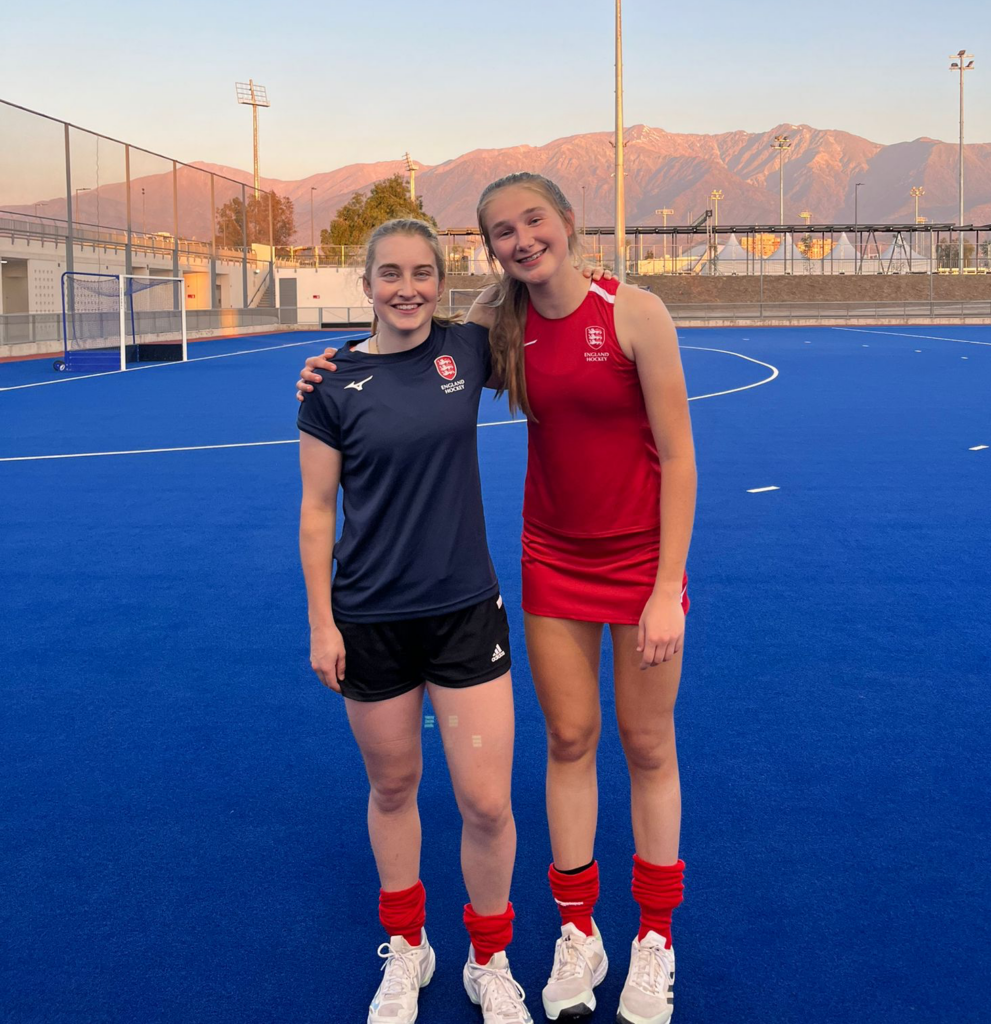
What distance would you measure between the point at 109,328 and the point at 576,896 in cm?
3003

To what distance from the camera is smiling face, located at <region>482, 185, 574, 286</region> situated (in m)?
2.97

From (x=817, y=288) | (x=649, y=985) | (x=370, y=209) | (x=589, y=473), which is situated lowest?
(x=649, y=985)

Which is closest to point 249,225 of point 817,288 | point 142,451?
point 817,288

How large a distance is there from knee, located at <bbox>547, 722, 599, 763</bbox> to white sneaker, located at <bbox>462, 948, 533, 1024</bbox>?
0.55 meters

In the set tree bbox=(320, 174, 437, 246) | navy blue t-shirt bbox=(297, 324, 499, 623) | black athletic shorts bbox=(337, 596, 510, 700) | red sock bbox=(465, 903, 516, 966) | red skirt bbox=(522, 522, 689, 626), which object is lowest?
red sock bbox=(465, 903, 516, 966)

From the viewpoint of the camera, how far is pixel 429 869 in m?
3.90

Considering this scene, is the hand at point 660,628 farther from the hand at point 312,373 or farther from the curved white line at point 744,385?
the curved white line at point 744,385

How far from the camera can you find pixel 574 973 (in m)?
3.17

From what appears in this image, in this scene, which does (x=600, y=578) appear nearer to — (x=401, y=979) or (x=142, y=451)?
(x=401, y=979)

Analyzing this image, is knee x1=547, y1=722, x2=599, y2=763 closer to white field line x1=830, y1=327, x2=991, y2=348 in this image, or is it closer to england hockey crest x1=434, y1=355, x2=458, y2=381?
england hockey crest x1=434, y1=355, x2=458, y2=381

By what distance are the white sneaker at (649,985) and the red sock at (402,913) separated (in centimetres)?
58

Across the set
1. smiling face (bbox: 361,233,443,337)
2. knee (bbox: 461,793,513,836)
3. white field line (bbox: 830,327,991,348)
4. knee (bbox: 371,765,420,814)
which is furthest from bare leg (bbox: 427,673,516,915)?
white field line (bbox: 830,327,991,348)

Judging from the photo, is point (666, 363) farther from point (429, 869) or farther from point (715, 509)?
point (715, 509)

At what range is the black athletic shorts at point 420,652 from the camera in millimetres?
3014
